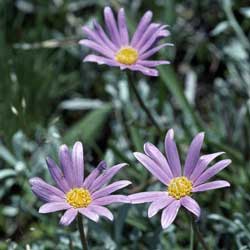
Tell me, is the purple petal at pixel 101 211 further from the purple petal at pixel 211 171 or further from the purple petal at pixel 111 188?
the purple petal at pixel 211 171

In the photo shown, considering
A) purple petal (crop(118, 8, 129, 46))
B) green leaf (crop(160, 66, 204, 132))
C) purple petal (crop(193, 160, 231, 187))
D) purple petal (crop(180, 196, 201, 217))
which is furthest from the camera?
green leaf (crop(160, 66, 204, 132))

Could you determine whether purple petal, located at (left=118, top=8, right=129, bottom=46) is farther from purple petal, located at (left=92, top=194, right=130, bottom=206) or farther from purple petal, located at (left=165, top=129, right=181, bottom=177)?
purple petal, located at (left=92, top=194, right=130, bottom=206)

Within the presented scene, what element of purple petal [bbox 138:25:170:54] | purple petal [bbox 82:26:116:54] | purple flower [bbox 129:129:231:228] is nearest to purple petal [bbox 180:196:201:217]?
purple flower [bbox 129:129:231:228]

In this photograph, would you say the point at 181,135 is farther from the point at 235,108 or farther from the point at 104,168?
the point at 104,168

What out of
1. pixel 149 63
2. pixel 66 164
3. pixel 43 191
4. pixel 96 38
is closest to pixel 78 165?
pixel 66 164

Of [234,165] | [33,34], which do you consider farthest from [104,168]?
[33,34]

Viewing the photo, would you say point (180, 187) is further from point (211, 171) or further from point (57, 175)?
point (57, 175)
